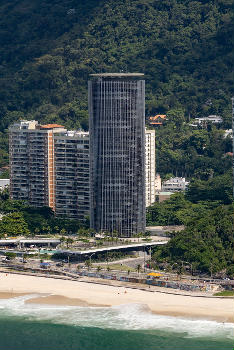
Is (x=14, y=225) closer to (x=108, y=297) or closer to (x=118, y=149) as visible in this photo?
(x=118, y=149)

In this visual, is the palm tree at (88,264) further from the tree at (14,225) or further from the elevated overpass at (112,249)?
the tree at (14,225)

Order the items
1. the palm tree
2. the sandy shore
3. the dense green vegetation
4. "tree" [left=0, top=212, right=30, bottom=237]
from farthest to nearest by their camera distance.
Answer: "tree" [left=0, top=212, right=30, bottom=237]
the palm tree
the dense green vegetation
the sandy shore

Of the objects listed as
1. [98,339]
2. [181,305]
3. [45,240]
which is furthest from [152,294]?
[45,240]

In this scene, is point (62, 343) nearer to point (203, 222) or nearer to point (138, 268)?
point (138, 268)

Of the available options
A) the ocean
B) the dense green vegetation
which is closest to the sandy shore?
the ocean

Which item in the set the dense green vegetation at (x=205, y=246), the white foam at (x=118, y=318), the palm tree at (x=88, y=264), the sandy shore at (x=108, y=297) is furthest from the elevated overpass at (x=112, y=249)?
the white foam at (x=118, y=318)

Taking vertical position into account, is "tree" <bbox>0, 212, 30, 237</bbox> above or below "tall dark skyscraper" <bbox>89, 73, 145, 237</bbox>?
below

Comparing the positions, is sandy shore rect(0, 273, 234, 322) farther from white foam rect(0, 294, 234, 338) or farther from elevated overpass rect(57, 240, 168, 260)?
elevated overpass rect(57, 240, 168, 260)
